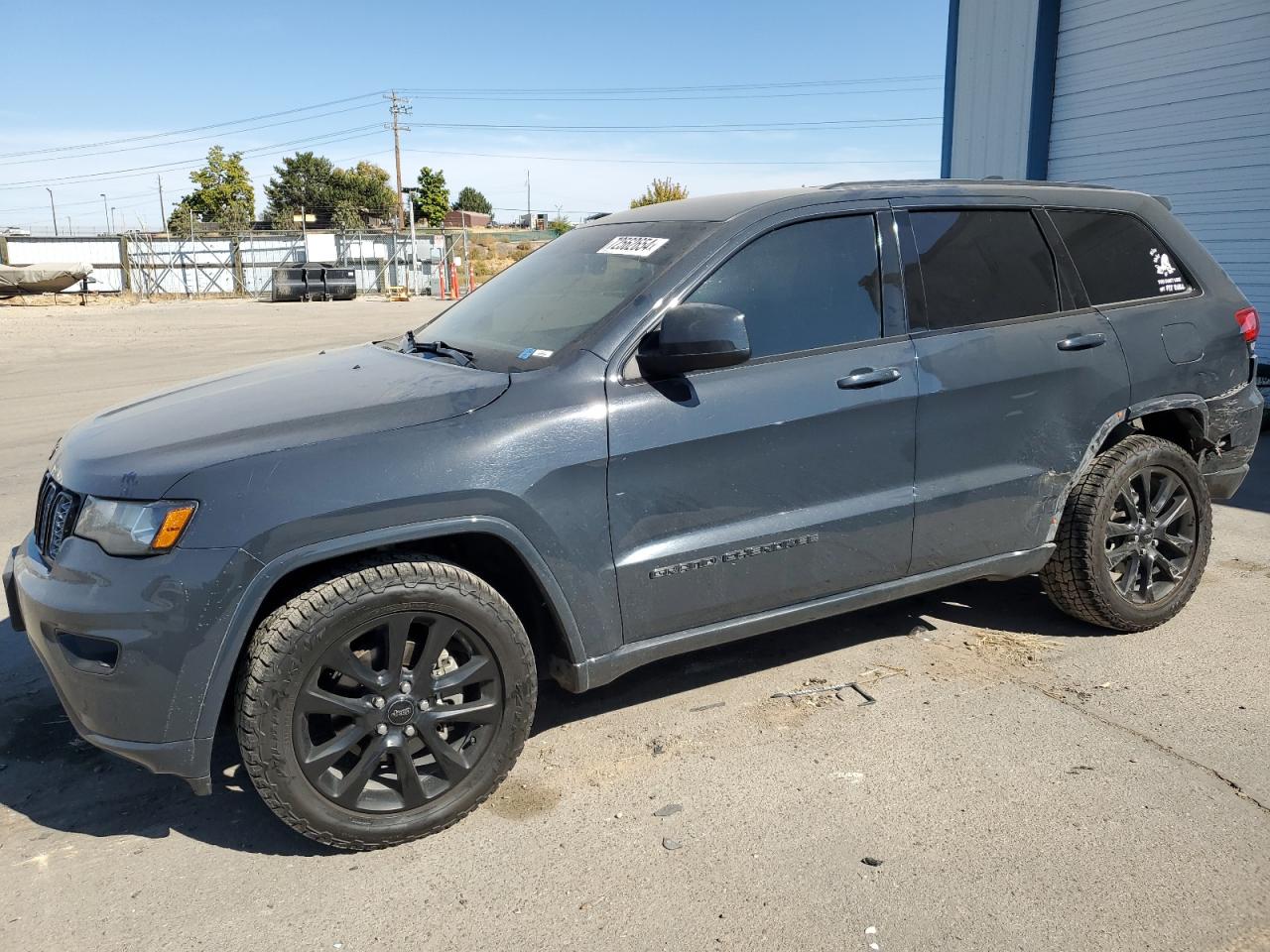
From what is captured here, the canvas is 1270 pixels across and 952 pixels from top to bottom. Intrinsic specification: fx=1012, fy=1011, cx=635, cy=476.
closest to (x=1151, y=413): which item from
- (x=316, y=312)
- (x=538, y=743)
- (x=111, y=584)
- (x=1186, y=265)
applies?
(x=1186, y=265)

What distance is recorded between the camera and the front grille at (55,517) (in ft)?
9.22

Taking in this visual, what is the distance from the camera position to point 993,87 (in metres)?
12.6

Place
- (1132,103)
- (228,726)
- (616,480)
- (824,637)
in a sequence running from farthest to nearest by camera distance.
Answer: (1132,103) < (824,637) < (616,480) < (228,726)

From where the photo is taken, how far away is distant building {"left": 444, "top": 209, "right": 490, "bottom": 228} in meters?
94.3

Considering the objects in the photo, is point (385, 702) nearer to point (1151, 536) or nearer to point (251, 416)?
point (251, 416)

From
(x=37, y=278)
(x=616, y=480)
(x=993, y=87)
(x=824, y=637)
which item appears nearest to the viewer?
(x=616, y=480)

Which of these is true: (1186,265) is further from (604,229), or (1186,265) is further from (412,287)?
(412,287)

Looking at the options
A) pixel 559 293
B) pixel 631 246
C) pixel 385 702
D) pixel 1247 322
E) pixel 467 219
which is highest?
pixel 467 219

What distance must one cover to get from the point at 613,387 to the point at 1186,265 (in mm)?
2872

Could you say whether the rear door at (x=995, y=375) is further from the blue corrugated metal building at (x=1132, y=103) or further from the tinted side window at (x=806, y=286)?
the blue corrugated metal building at (x=1132, y=103)

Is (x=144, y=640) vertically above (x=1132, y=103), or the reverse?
(x=1132, y=103)

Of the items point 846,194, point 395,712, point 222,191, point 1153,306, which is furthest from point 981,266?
point 222,191

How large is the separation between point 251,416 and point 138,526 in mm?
497

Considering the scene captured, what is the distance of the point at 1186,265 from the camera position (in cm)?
441
